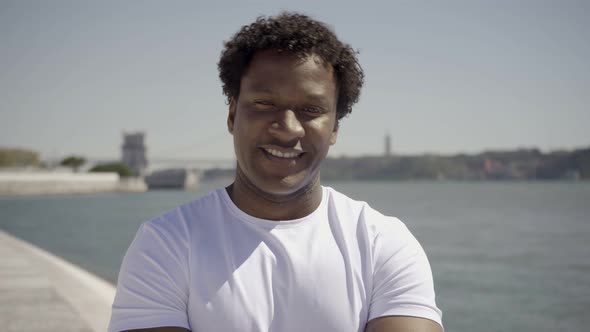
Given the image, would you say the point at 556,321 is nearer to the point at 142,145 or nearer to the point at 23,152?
the point at 23,152

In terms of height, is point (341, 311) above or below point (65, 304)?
above

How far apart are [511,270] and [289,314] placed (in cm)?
2473

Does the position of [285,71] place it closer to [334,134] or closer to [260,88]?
[260,88]

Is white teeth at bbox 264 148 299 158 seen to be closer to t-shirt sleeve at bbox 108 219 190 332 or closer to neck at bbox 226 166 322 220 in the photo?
neck at bbox 226 166 322 220

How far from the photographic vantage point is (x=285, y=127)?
1.62 meters

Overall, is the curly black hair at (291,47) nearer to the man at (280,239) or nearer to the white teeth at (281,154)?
the man at (280,239)

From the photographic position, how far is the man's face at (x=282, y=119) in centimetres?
160

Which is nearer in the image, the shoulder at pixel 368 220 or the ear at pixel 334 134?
the shoulder at pixel 368 220

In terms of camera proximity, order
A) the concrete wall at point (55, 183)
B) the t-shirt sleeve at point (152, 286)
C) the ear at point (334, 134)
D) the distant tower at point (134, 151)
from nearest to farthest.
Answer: the t-shirt sleeve at point (152, 286)
the ear at point (334, 134)
the concrete wall at point (55, 183)
the distant tower at point (134, 151)

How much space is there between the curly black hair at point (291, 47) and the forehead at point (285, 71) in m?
0.02

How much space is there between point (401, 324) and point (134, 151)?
129018 mm

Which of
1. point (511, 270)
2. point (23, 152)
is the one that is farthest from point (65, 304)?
point (23, 152)

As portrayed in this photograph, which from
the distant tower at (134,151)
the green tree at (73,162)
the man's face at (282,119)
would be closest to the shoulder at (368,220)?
the man's face at (282,119)

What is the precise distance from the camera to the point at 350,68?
67.4 inches
